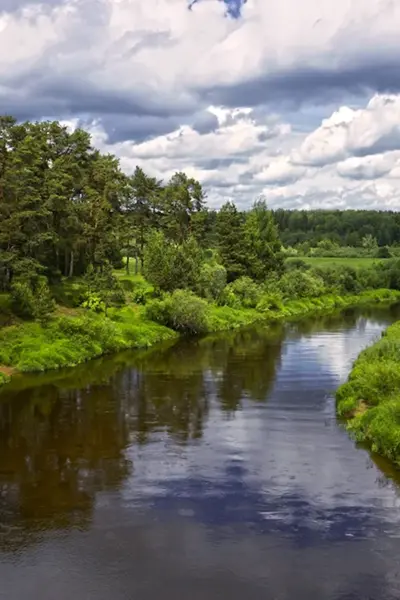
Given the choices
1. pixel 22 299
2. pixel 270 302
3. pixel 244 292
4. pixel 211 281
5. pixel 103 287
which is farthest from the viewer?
pixel 270 302

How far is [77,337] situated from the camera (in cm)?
5106

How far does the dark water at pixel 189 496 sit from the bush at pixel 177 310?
19.7 m

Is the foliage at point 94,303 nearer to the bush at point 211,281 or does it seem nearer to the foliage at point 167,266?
the foliage at point 167,266

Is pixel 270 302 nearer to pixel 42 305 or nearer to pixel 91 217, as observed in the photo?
pixel 91 217

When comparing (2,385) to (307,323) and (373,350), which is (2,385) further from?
(307,323)

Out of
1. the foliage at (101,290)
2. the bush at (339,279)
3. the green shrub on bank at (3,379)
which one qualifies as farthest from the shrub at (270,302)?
the green shrub on bank at (3,379)

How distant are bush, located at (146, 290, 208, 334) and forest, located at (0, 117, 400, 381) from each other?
114 millimetres

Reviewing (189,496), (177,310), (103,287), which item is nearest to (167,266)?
(177,310)

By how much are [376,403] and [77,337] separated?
25457 mm

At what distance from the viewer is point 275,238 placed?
329ft

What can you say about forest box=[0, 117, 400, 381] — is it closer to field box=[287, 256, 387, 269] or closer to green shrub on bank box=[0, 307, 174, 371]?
green shrub on bank box=[0, 307, 174, 371]

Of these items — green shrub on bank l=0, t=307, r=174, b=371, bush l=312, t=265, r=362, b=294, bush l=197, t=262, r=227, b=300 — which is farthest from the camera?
bush l=312, t=265, r=362, b=294

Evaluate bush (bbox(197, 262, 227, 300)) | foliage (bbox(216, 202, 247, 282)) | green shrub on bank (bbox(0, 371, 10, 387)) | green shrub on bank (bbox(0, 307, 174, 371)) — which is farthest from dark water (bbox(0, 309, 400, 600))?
foliage (bbox(216, 202, 247, 282))

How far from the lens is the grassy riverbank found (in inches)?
1104
